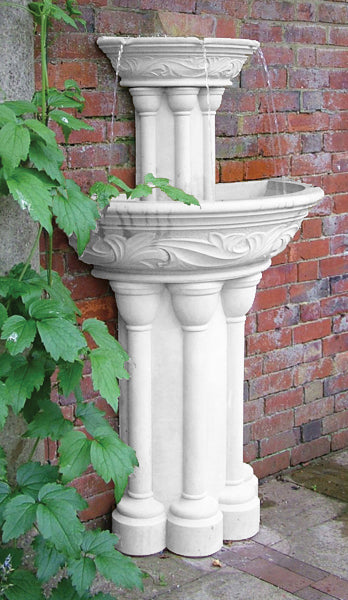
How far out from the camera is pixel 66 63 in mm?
2777

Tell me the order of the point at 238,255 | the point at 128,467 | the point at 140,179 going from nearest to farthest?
1. the point at 128,467
2. the point at 238,255
3. the point at 140,179

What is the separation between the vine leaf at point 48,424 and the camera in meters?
2.35

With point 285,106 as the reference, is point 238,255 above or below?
below

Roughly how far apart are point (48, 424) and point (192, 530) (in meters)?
0.79

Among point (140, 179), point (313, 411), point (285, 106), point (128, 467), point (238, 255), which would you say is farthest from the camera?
point (313, 411)

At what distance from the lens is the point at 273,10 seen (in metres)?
3.39

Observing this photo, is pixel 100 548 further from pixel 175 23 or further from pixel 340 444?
pixel 340 444

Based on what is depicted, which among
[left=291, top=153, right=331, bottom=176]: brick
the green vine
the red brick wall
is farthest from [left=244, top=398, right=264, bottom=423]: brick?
the green vine

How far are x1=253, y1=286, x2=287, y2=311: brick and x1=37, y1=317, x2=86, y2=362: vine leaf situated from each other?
55.7 inches

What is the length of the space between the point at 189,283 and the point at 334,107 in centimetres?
122

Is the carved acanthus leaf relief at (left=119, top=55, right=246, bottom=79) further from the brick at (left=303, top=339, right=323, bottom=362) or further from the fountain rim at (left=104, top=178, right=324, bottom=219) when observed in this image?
the brick at (left=303, top=339, right=323, bottom=362)

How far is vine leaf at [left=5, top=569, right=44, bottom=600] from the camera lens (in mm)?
2334

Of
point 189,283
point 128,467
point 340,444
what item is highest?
point 189,283

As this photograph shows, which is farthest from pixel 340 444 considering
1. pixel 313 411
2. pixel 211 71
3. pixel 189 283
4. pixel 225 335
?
pixel 211 71
